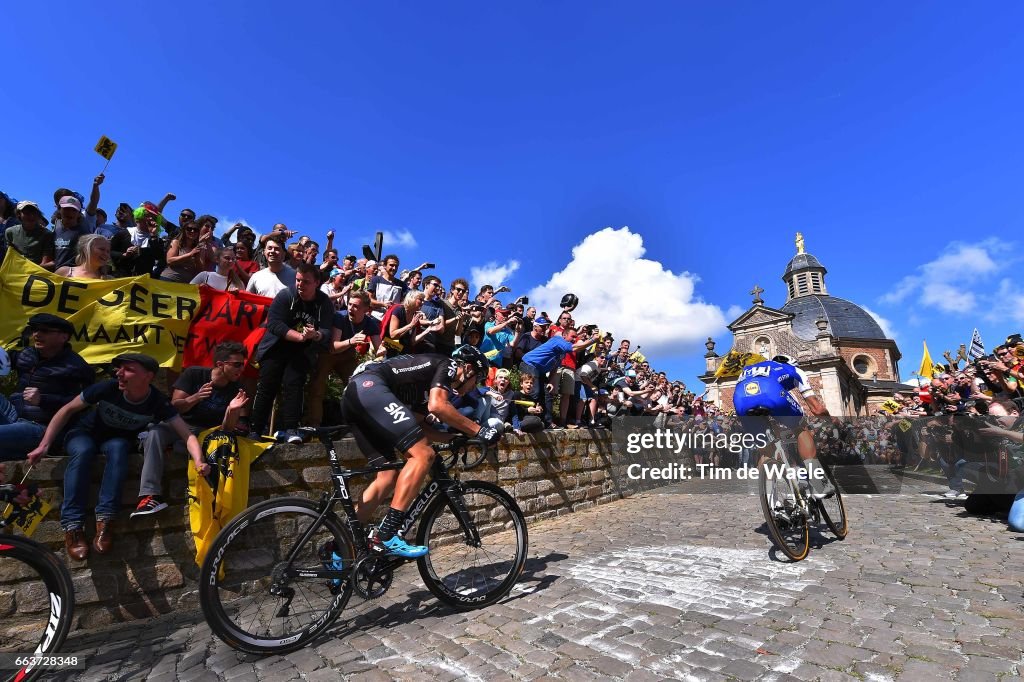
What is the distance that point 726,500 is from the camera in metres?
9.65

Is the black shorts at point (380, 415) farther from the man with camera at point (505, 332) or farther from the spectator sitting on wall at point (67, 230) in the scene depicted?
the man with camera at point (505, 332)

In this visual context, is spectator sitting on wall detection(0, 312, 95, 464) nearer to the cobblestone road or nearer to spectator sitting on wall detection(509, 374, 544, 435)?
the cobblestone road

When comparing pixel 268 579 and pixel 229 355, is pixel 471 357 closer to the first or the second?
pixel 268 579

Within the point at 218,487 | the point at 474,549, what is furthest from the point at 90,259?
the point at 474,549

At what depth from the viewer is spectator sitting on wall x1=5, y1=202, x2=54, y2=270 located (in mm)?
6262

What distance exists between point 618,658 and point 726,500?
24.9 feet

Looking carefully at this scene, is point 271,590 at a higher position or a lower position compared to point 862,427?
lower

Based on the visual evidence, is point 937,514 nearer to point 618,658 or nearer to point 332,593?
point 618,658

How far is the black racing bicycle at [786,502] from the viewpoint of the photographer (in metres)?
4.91

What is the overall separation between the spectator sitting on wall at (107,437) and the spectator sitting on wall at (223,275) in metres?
2.57

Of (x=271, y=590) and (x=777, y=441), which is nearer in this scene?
(x=271, y=590)

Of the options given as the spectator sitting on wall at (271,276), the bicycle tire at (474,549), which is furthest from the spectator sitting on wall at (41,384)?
the bicycle tire at (474,549)

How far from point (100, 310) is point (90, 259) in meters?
0.71

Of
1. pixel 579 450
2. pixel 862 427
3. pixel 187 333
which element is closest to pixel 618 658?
pixel 187 333
